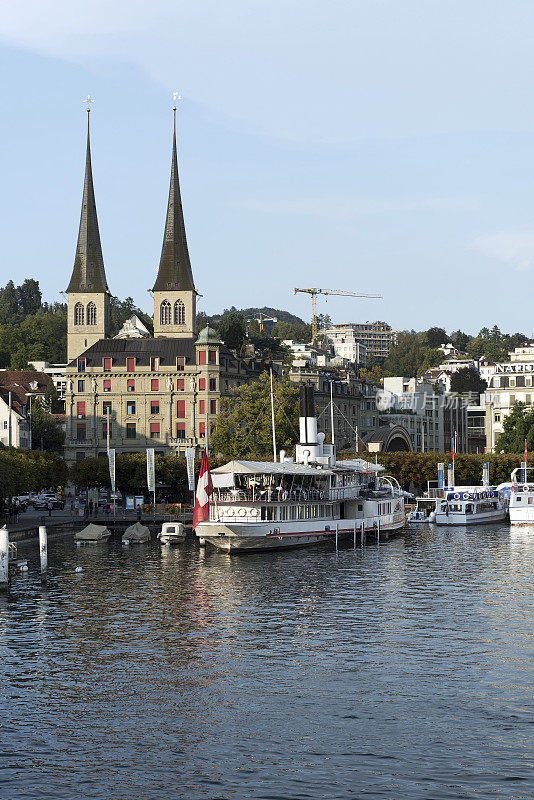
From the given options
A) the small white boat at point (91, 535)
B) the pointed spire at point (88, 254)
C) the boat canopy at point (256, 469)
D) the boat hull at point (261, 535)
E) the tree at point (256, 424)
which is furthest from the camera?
the pointed spire at point (88, 254)

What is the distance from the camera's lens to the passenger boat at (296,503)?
87.8 m

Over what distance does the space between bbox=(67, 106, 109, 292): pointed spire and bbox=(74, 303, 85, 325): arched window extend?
256 cm

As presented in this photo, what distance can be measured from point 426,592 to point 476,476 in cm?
9277

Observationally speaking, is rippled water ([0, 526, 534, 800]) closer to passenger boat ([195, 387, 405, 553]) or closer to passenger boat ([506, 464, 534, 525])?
passenger boat ([195, 387, 405, 553])

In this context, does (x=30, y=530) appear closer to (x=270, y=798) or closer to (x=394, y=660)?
(x=394, y=660)

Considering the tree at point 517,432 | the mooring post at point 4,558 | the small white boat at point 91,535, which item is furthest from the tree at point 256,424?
the mooring post at point 4,558

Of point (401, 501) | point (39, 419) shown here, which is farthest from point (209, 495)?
point (39, 419)

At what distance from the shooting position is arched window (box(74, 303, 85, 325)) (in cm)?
18000

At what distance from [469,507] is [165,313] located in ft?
228

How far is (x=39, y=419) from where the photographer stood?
633ft

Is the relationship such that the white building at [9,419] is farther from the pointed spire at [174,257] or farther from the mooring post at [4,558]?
the mooring post at [4,558]

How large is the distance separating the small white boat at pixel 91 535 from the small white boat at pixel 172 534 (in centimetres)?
529

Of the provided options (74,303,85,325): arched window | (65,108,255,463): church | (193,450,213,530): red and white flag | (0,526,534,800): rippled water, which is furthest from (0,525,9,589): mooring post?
(74,303,85,325): arched window

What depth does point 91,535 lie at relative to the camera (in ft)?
330
